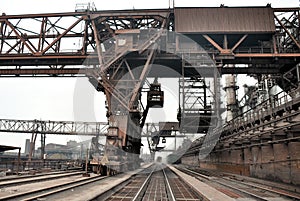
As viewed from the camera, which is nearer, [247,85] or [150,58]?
[150,58]

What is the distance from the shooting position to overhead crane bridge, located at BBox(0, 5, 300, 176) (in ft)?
59.8

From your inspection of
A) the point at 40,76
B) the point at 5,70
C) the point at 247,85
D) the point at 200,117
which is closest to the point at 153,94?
the point at 200,117

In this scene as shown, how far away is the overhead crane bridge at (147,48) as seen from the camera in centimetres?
1822

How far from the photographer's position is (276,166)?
40.7 ft

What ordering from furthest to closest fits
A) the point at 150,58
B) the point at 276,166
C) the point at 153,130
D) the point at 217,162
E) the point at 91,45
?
the point at 153,130 < the point at 217,162 < the point at 91,45 < the point at 150,58 < the point at 276,166

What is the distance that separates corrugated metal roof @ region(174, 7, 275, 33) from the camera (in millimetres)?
18438

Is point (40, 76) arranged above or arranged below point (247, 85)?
below

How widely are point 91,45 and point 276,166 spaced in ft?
51.2

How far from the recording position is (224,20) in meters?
18.6

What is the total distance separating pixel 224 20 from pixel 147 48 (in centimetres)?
592

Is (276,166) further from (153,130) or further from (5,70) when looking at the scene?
(153,130)

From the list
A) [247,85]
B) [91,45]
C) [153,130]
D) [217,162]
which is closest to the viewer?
[91,45]

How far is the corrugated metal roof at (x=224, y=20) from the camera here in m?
18.4

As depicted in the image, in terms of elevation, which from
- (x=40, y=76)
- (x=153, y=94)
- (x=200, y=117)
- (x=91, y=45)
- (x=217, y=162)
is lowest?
(x=217, y=162)
